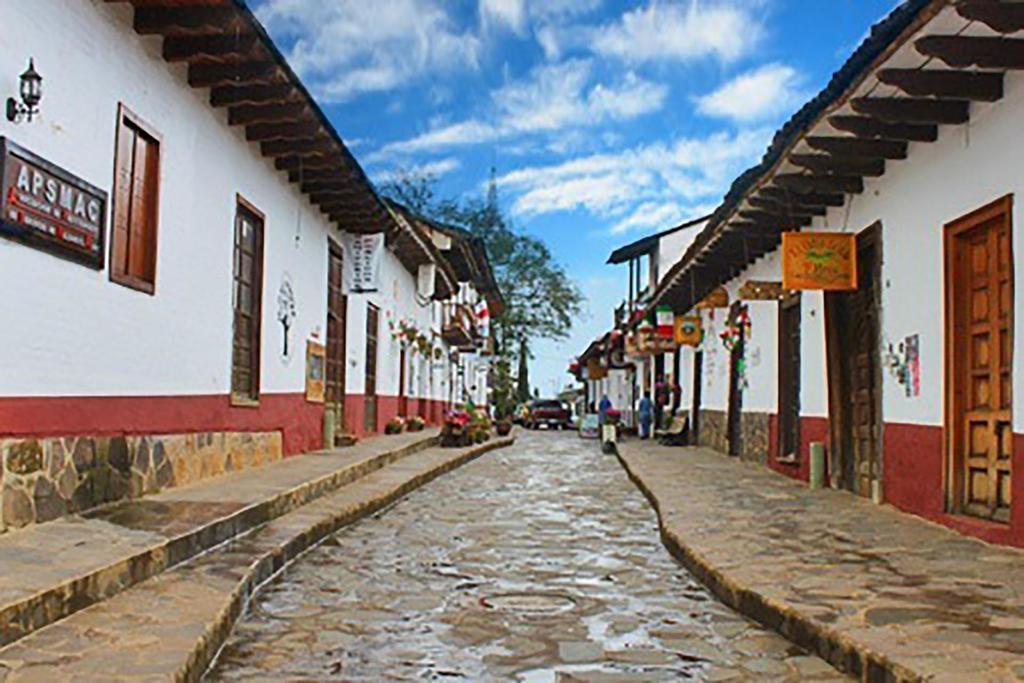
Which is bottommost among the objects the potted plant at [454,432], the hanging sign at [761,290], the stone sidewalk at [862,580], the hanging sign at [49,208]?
the stone sidewalk at [862,580]

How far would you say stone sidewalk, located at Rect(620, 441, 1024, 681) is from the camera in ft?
→ 15.7

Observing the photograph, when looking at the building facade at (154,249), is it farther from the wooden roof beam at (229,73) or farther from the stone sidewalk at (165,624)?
the stone sidewalk at (165,624)

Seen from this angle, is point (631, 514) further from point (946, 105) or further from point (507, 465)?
point (507, 465)

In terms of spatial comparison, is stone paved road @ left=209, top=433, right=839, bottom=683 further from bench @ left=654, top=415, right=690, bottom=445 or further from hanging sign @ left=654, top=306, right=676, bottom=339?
bench @ left=654, top=415, right=690, bottom=445

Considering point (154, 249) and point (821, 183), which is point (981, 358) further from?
point (154, 249)

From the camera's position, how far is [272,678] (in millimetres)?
4988

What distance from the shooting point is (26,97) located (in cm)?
658

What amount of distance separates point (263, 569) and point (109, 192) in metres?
3.03

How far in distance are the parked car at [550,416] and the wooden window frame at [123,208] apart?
1506 inches

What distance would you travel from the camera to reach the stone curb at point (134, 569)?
4.85m

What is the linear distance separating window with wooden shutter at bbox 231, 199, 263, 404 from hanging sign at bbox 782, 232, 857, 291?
19.2 ft

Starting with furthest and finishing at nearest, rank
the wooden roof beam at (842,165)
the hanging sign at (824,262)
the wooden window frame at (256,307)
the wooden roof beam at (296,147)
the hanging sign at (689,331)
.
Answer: the hanging sign at (689,331), the wooden roof beam at (296,147), the wooden window frame at (256,307), the hanging sign at (824,262), the wooden roof beam at (842,165)

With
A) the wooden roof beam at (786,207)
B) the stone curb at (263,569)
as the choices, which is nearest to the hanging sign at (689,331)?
the stone curb at (263,569)

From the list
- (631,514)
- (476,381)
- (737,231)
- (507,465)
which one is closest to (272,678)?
(631,514)
